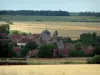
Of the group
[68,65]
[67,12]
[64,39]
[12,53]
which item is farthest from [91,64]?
[12,53]

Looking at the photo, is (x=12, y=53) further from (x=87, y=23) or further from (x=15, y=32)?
(x=87, y=23)

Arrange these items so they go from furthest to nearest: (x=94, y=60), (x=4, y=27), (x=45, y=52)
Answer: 1. (x=4, y=27)
2. (x=94, y=60)
3. (x=45, y=52)

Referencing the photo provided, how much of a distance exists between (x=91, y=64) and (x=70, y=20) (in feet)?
3.82

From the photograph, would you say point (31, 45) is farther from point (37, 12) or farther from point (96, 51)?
point (96, 51)

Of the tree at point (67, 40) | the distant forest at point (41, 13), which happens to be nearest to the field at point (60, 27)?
the tree at point (67, 40)

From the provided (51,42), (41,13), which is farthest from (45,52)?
(41,13)

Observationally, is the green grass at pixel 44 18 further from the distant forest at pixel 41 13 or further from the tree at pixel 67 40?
the tree at pixel 67 40

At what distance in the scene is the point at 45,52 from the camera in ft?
16.3

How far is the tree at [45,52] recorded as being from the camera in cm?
497

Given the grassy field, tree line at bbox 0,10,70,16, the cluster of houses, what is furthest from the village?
tree line at bbox 0,10,70,16

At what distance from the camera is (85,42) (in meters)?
5.13

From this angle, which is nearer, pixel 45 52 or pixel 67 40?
pixel 45 52

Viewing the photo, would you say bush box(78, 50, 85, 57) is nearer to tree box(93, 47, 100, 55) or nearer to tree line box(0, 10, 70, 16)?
tree box(93, 47, 100, 55)

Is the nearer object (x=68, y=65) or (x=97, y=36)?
(x=68, y=65)
